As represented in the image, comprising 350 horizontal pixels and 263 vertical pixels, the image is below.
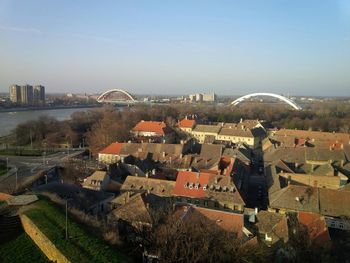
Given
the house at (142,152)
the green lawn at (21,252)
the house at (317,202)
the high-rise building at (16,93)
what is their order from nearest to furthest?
the green lawn at (21,252)
the house at (317,202)
the house at (142,152)
the high-rise building at (16,93)

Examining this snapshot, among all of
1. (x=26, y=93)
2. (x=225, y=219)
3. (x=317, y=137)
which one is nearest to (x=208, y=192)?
(x=225, y=219)

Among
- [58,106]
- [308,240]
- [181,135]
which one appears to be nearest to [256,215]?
[308,240]

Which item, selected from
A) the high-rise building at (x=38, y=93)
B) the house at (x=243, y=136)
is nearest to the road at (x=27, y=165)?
the house at (x=243, y=136)

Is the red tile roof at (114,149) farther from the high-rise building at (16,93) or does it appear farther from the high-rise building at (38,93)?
the high-rise building at (38,93)

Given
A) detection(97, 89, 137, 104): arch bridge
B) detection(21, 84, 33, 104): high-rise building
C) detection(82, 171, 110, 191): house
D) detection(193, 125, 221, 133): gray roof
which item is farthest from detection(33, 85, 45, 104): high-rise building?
detection(82, 171, 110, 191): house

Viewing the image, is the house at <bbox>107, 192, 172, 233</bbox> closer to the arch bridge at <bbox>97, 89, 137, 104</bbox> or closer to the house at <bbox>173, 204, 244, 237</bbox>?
the house at <bbox>173, 204, 244, 237</bbox>
